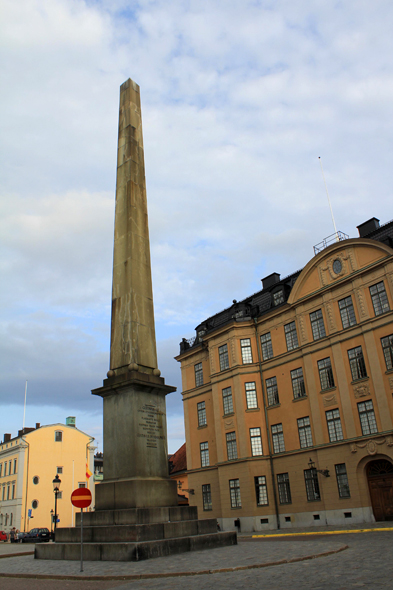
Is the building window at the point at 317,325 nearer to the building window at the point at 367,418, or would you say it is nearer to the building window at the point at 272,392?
the building window at the point at 272,392

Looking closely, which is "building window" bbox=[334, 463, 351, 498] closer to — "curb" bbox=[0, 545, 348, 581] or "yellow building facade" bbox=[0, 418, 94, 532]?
"curb" bbox=[0, 545, 348, 581]

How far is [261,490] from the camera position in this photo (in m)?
29.8

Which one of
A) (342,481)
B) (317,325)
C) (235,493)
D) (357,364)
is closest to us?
(342,481)

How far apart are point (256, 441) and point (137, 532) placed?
69.9 feet

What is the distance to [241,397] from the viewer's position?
31.7 m

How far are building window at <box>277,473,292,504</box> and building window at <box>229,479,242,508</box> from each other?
263 centimetres

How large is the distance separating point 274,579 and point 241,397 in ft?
80.8

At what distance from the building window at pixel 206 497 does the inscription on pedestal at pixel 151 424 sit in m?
22.7

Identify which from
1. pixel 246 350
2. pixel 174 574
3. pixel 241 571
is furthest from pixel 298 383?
pixel 174 574

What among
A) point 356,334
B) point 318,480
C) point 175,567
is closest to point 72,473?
point 318,480

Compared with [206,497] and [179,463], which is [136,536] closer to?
[206,497]

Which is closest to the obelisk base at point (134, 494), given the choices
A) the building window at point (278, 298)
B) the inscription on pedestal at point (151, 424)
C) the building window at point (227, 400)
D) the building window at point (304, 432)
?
the inscription on pedestal at point (151, 424)

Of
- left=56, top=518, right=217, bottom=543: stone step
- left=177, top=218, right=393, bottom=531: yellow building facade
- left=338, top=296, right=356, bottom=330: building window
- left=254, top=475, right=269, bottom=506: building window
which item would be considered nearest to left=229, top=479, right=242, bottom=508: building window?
left=177, top=218, right=393, bottom=531: yellow building facade

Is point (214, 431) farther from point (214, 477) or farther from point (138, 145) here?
point (138, 145)
